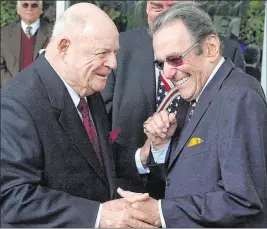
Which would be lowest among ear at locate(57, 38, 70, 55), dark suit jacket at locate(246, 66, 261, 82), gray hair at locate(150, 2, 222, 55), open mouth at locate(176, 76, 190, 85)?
dark suit jacket at locate(246, 66, 261, 82)

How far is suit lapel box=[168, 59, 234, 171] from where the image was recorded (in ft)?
7.94

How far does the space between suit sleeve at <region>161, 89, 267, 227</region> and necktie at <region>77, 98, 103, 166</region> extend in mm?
501

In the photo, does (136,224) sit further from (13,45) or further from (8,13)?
(8,13)

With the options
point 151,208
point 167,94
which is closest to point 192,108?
point 151,208

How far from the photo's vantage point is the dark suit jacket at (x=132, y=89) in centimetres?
349

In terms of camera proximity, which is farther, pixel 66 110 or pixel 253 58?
pixel 253 58

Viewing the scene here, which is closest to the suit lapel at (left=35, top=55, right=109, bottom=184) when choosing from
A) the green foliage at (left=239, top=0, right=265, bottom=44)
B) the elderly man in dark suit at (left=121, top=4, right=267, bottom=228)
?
the elderly man in dark suit at (left=121, top=4, right=267, bottom=228)

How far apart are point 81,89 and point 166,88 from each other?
1.03m

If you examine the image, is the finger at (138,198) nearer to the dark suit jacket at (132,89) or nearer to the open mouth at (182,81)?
the open mouth at (182,81)

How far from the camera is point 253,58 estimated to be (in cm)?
517

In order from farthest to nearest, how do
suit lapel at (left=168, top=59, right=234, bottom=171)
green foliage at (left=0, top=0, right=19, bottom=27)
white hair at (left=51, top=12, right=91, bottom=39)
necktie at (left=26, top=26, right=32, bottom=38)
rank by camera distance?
green foliage at (left=0, top=0, right=19, bottom=27) → necktie at (left=26, top=26, right=32, bottom=38) → suit lapel at (left=168, top=59, right=234, bottom=171) → white hair at (left=51, top=12, right=91, bottom=39)

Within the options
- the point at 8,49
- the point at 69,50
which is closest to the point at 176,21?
the point at 69,50

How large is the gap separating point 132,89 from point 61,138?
1325mm

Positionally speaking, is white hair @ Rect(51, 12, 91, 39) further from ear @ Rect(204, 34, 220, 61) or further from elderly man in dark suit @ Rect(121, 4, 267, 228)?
ear @ Rect(204, 34, 220, 61)
